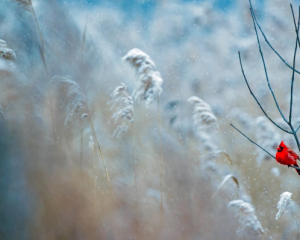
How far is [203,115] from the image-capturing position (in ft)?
4.98

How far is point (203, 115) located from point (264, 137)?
1.01 feet

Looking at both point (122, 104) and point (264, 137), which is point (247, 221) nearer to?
point (264, 137)

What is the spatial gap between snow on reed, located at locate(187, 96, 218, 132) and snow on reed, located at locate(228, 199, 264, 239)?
1.28 ft

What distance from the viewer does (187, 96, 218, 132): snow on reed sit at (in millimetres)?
1514

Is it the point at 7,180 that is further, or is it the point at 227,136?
the point at 7,180

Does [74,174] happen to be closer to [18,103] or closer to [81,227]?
[81,227]

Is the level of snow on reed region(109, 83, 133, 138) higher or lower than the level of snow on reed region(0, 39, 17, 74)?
lower

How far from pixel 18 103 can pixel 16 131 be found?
152 millimetres

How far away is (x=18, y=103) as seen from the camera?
5.52 ft

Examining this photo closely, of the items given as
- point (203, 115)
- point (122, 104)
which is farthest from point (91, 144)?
point (203, 115)

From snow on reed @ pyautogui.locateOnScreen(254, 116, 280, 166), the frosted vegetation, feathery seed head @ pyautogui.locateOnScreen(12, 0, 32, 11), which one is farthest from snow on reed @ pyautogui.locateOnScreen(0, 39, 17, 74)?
snow on reed @ pyautogui.locateOnScreen(254, 116, 280, 166)

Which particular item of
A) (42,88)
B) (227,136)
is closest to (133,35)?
(42,88)

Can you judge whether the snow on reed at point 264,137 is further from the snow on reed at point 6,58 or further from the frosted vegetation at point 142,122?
the snow on reed at point 6,58

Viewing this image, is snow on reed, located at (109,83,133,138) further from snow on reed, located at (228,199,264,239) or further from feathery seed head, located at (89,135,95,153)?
snow on reed, located at (228,199,264,239)
